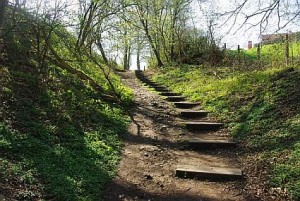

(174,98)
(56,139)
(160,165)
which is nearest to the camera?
(56,139)

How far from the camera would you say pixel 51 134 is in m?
5.67

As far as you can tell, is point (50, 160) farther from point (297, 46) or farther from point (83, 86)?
point (297, 46)

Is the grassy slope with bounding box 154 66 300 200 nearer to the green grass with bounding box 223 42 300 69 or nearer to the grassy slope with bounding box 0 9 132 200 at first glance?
the green grass with bounding box 223 42 300 69

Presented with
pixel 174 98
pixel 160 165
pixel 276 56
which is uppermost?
pixel 276 56

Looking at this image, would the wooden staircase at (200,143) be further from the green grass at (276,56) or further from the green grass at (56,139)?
the green grass at (276,56)

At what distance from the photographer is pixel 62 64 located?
9375 millimetres

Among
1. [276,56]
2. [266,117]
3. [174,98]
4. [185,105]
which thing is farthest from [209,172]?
[276,56]

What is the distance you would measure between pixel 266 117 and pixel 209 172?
8.32 ft

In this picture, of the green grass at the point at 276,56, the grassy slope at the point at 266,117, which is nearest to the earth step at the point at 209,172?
the grassy slope at the point at 266,117

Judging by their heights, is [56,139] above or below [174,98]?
below

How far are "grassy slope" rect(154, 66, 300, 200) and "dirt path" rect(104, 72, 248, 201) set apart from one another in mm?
577

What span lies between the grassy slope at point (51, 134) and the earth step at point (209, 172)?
1200mm

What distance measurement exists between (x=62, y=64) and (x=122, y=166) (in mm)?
4723

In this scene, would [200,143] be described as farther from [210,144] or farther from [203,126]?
[203,126]
